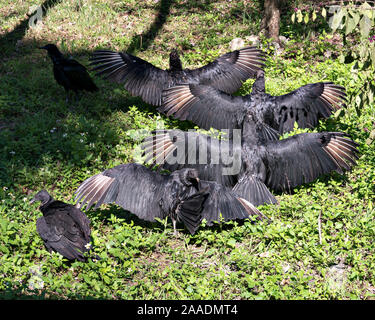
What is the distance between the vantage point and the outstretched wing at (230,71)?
25.9 ft

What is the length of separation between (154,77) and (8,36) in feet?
14.8

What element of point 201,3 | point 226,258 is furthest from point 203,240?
point 201,3

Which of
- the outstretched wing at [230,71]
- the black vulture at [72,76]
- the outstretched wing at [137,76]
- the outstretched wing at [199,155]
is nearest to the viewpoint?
the outstretched wing at [199,155]

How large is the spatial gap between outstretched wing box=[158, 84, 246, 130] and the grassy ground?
0.51 m

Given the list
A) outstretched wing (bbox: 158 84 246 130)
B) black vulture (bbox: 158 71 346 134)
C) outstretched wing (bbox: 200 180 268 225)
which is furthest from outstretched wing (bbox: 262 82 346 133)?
outstretched wing (bbox: 200 180 268 225)

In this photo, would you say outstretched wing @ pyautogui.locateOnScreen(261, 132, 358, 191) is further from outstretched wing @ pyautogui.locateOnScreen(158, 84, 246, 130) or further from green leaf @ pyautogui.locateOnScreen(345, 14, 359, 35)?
green leaf @ pyautogui.locateOnScreen(345, 14, 359, 35)

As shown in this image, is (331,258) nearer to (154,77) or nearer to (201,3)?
(154,77)

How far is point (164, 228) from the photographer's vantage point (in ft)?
18.1

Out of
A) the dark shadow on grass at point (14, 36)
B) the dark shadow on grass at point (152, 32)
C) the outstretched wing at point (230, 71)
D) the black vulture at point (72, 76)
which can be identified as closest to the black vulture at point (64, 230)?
the black vulture at point (72, 76)

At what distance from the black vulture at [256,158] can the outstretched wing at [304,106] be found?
91cm

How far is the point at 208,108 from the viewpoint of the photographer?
23.2 ft

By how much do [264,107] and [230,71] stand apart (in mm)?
1429

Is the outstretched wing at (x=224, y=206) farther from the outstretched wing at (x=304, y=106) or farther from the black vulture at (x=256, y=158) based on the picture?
the outstretched wing at (x=304, y=106)

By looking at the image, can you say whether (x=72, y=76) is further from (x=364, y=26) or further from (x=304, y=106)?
(x=364, y=26)
